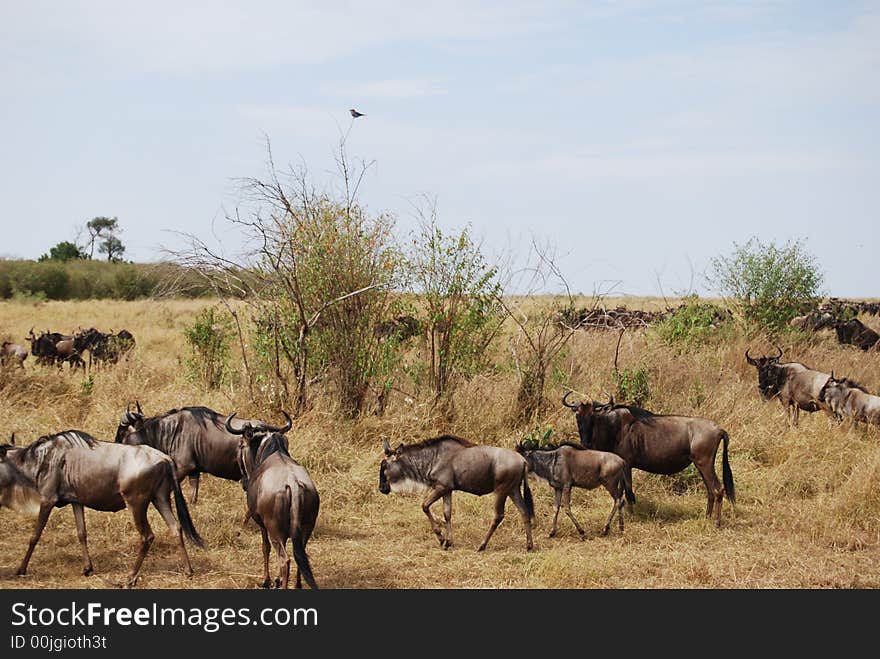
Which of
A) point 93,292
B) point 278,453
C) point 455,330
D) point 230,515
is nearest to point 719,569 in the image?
point 278,453

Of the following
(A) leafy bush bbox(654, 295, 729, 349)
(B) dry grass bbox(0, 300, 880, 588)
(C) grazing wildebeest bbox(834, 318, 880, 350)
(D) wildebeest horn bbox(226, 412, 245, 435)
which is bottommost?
(B) dry grass bbox(0, 300, 880, 588)

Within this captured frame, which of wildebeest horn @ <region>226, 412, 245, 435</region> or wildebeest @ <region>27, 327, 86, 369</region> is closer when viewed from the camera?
wildebeest horn @ <region>226, 412, 245, 435</region>

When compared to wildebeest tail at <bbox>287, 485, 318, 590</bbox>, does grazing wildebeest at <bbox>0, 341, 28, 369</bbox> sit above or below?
above

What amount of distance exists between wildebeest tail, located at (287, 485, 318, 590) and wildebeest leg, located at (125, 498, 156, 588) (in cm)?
123

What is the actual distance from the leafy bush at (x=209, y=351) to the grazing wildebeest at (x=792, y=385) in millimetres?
7710

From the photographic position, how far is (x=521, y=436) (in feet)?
36.1

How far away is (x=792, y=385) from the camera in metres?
12.0

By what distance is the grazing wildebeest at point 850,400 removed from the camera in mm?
10797

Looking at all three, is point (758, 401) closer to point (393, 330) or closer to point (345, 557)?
point (393, 330)

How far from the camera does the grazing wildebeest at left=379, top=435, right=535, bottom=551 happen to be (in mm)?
7773

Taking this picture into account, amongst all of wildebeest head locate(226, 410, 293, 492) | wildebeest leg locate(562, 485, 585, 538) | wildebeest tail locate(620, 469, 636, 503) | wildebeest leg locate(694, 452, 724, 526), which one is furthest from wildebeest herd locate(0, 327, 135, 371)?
wildebeest leg locate(694, 452, 724, 526)

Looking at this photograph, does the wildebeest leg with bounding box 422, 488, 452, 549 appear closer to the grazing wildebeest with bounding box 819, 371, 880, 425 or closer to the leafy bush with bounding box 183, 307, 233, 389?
the grazing wildebeest with bounding box 819, 371, 880, 425

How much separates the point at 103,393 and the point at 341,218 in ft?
13.3

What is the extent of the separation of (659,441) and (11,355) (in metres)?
9.48
